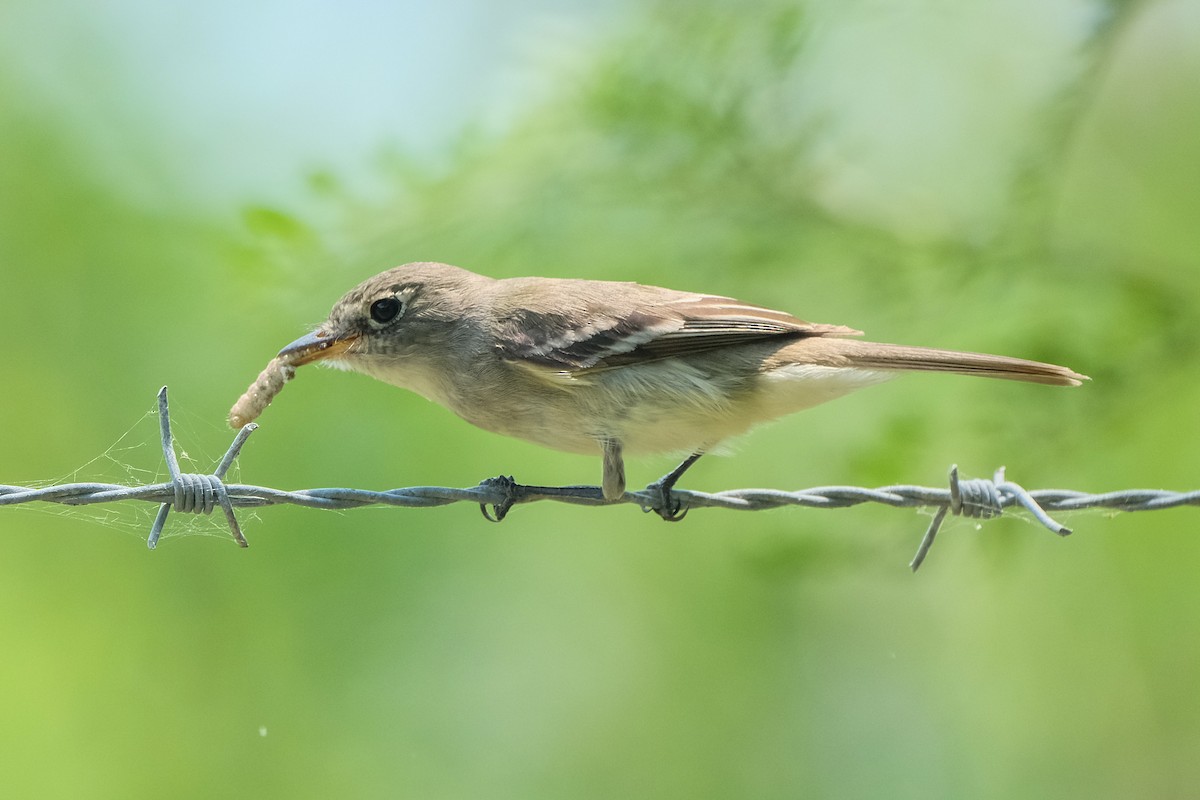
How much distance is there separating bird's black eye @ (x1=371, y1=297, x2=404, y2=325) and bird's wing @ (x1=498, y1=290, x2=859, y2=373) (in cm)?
48

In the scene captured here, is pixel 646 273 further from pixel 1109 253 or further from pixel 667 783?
pixel 667 783

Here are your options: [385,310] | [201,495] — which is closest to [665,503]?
[385,310]

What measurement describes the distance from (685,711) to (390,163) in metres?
4.35

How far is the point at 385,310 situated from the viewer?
4.56 metres

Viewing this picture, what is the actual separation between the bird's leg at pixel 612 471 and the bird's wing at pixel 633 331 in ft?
1.04

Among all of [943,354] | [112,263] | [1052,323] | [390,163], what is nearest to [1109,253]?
[1052,323]

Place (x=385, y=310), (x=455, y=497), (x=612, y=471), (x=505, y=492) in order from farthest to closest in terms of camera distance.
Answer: (x=385, y=310) → (x=612, y=471) → (x=505, y=492) → (x=455, y=497)

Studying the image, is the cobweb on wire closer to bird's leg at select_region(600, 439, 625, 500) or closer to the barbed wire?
the barbed wire

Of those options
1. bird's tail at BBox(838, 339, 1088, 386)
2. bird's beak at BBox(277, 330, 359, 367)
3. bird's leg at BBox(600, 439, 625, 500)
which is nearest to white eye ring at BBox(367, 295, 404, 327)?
bird's beak at BBox(277, 330, 359, 367)

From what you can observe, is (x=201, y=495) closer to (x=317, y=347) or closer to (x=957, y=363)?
(x=317, y=347)

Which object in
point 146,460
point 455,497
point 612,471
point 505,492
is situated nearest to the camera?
point 455,497

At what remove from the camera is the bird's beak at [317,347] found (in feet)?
14.2

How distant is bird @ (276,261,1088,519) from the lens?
167 inches

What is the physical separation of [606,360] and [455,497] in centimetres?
112
